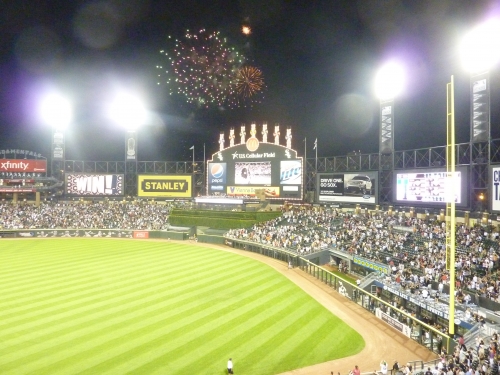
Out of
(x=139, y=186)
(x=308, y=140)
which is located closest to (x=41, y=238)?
(x=139, y=186)

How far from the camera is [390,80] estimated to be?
38.6 meters

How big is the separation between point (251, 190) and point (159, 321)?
36.4 meters

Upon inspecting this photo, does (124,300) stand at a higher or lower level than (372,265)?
lower

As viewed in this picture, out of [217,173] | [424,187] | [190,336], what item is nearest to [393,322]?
[190,336]

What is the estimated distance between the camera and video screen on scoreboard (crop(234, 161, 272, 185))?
174ft

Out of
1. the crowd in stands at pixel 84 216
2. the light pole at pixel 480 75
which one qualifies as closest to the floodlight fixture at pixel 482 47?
the light pole at pixel 480 75

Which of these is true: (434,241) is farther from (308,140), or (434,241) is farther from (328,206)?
(308,140)

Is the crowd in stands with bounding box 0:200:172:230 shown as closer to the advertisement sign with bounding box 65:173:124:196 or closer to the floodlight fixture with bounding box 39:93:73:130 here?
the advertisement sign with bounding box 65:173:124:196

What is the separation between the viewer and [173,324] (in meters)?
18.3

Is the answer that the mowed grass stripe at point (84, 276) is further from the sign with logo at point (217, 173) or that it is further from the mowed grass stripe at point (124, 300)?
the sign with logo at point (217, 173)

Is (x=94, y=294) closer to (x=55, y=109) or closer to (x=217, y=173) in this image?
(x=217, y=173)

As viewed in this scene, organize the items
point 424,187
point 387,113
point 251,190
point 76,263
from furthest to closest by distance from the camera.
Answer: point 251,190, point 387,113, point 424,187, point 76,263

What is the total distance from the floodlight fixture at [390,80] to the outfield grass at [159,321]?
22.3 meters

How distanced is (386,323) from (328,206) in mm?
29456
